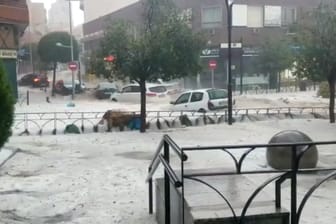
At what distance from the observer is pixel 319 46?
1744cm

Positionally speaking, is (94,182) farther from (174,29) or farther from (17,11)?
(17,11)

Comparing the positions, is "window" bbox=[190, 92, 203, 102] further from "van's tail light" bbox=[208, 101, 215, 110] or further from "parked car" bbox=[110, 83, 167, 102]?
"parked car" bbox=[110, 83, 167, 102]

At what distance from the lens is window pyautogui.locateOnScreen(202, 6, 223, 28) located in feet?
161

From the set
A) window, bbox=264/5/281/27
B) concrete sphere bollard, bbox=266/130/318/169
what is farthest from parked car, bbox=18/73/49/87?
concrete sphere bollard, bbox=266/130/318/169

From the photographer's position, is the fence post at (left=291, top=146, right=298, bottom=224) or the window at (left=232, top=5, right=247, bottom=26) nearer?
the fence post at (left=291, top=146, right=298, bottom=224)

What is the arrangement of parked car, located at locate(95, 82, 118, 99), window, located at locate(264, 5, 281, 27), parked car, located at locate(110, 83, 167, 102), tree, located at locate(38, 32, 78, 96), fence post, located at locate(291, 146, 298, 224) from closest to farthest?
fence post, located at locate(291, 146, 298, 224), parked car, located at locate(110, 83, 167, 102), parked car, located at locate(95, 82, 118, 99), tree, located at locate(38, 32, 78, 96), window, located at locate(264, 5, 281, 27)

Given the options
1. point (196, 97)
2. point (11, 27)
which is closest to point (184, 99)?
point (196, 97)

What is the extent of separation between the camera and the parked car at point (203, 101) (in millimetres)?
23875

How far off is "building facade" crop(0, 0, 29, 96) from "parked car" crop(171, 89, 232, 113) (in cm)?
1276

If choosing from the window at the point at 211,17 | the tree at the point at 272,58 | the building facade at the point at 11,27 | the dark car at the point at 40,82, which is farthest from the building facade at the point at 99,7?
the building facade at the point at 11,27

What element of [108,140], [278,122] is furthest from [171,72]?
[278,122]

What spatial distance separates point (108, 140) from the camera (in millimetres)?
15086

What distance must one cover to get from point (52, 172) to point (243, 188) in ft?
18.4

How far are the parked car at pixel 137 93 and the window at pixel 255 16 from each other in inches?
691
